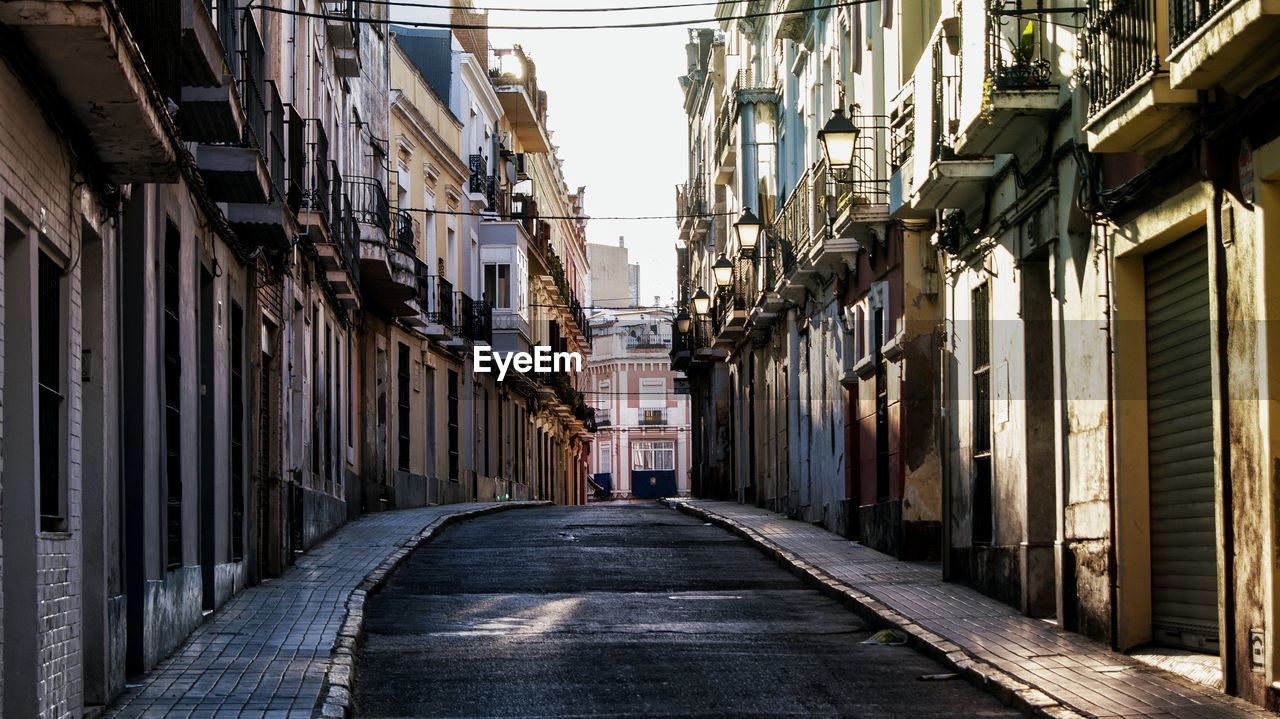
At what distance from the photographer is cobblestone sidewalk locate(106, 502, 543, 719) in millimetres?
9586

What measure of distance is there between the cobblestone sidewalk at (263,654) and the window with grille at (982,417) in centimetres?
553

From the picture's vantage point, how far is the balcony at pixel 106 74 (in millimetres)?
7301

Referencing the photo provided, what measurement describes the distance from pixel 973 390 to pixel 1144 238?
5.02m

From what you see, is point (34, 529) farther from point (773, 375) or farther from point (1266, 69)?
point (773, 375)

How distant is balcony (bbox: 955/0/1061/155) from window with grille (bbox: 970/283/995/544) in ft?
6.97

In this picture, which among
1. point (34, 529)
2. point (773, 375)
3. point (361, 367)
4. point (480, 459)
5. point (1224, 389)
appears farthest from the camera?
point (480, 459)

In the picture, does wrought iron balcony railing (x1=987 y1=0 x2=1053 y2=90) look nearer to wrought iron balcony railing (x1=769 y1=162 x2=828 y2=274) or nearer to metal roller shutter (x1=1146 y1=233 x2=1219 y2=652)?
metal roller shutter (x1=1146 y1=233 x2=1219 y2=652)

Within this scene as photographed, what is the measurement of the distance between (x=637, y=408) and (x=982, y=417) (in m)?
68.5

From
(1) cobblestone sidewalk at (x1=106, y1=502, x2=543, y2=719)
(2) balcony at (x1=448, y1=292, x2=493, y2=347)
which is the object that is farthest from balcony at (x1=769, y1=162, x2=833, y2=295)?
(2) balcony at (x1=448, y1=292, x2=493, y2=347)

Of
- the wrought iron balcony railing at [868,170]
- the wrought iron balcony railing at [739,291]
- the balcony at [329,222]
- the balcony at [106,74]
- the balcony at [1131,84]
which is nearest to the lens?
the balcony at [106,74]

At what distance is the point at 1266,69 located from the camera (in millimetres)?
8914

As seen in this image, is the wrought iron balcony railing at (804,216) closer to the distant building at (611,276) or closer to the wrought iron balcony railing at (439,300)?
the wrought iron balcony railing at (439,300)

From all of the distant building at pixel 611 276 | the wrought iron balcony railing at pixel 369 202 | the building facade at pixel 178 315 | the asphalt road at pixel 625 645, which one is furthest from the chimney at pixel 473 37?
the distant building at pixel 611 276

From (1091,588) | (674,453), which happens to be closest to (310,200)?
(1091,588)
